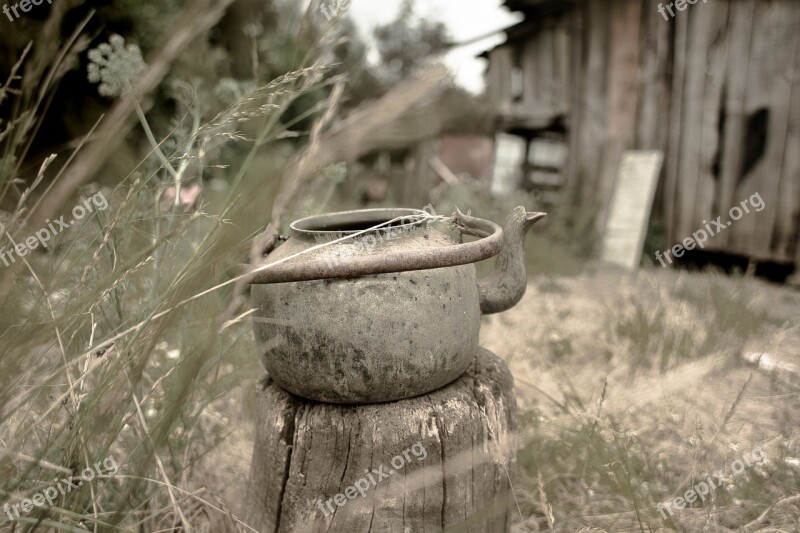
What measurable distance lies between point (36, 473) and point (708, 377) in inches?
114

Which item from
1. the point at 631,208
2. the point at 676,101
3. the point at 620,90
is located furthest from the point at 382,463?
the point at 620,90

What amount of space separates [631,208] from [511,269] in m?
4.18

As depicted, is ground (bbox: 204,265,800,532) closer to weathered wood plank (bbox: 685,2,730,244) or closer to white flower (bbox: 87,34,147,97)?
weathered wood plank (bbox: 685,2,730,244)

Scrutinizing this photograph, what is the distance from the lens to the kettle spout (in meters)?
1.67

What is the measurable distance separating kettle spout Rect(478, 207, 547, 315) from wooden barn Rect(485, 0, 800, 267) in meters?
3.95

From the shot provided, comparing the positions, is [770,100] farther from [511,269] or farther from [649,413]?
[511,269]

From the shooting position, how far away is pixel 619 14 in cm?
538

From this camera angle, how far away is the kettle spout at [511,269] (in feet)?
5.49

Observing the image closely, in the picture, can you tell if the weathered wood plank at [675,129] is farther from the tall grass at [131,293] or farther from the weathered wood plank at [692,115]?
the tall grass at [131,293]

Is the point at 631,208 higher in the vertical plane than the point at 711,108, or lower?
lower

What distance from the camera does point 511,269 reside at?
1688 mm

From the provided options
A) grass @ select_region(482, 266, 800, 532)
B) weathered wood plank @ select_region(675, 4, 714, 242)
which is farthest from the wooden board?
grass @ select_region(482, 266, 800, 532)

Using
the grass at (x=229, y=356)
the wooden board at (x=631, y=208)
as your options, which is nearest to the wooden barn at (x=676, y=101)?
the wooden board at (x=631, y=208)

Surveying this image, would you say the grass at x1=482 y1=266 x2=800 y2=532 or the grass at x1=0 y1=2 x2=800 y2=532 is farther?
the grass at x1=482 y1=266 x2=800 y2=532
